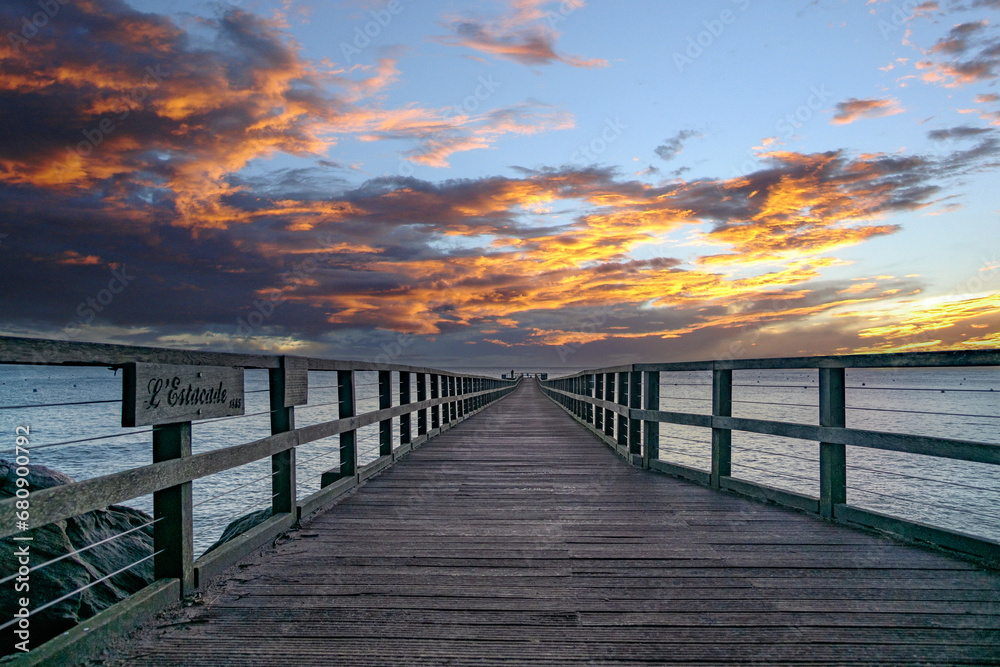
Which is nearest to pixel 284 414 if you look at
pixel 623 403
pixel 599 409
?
pixel 623 403

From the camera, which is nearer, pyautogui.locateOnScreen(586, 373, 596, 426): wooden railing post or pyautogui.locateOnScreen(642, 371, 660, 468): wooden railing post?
pyautogui.locateOnScreen(642, 371, 660, 468): wooden railing post

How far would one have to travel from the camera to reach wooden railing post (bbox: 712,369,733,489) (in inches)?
233

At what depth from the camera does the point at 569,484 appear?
21.3ft

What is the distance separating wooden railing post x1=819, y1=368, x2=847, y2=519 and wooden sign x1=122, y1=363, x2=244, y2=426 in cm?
438

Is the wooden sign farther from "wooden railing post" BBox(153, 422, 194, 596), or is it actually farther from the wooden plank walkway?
the wooden plank walkway

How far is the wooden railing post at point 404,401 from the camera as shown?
849 centimetres

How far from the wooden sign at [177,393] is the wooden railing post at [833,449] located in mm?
4383

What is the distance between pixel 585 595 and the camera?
3.24 metres

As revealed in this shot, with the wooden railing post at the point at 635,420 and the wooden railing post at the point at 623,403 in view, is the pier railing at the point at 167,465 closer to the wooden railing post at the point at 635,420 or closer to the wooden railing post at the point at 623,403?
the wooden railing post at the point at 635,420

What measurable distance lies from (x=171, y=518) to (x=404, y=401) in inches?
214

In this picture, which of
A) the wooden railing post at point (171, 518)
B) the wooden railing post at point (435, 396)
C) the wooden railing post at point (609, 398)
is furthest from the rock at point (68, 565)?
the wooden railing post at point (609, 398)

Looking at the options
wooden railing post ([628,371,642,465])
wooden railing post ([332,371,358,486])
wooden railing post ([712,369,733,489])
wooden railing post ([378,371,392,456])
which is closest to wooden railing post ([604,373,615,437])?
wooden railing post ([628,371,642,465])

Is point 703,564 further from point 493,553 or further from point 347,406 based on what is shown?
point 347,406

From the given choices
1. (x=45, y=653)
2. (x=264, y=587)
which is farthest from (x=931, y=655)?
(x=45, y=653)
